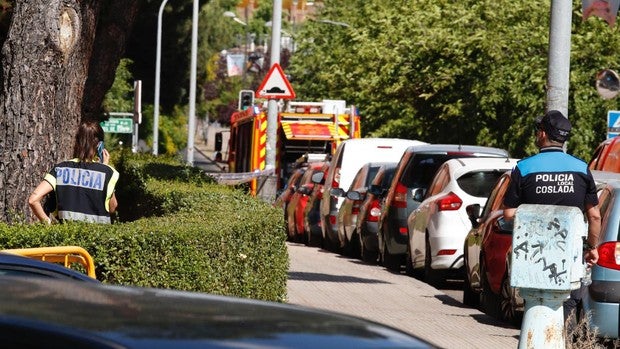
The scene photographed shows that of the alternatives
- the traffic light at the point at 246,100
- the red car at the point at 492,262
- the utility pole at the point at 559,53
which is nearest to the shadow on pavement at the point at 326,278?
the red car at the point at 492,262

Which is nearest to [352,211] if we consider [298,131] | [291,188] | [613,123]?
[613,123]

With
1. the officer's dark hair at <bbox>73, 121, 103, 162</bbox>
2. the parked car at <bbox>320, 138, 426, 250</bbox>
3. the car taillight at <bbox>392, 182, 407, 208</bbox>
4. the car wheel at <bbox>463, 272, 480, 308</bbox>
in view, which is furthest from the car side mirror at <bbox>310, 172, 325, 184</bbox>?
the officer's dark hair at <bbox>73, 121, 103, 162</bbox>

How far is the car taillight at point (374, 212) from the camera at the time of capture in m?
20.1

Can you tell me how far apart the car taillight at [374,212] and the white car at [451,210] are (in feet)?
11.4

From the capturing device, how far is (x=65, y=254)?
24.7ft

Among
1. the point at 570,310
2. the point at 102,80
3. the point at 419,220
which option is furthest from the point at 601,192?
the point at 102,80

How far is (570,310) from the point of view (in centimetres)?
901

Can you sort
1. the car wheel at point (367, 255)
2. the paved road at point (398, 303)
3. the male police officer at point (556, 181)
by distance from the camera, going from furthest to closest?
1. the car wheel at point (367, 255)
2. the paved road at point (398, 303)
3. the male police officer at point (556, 181)

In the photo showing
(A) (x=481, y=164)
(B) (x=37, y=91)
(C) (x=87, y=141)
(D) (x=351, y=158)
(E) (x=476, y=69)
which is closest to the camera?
(C) (x=87, y=141)

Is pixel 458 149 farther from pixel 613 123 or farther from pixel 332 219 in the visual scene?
pixel 613 123

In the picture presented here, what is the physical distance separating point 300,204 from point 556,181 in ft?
62.0

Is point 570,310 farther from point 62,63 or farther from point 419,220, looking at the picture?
point 419,220

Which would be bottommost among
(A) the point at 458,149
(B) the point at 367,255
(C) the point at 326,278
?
(B) the point at 367,255

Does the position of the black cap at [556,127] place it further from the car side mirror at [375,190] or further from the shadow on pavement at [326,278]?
the car side mirror at [375,190]
